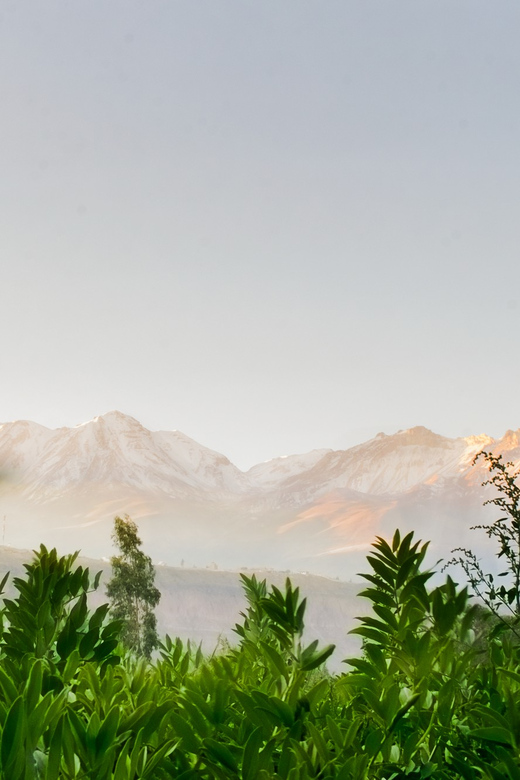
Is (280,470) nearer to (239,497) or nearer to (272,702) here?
(239,497)

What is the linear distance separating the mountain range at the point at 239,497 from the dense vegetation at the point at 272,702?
3187cm

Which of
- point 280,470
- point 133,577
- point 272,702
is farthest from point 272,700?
point 280,470

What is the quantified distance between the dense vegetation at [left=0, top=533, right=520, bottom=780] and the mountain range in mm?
31867

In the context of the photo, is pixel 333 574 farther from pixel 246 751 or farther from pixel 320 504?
pixel 246 751

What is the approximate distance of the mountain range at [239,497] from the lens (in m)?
34.2

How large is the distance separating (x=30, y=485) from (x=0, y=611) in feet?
125

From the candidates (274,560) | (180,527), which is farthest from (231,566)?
(180,527)

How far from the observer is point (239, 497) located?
39.3 m

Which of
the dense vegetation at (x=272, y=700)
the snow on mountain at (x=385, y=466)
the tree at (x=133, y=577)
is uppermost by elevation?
the snow on mountain at (x=385, y=466)

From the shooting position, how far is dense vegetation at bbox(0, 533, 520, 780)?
0.53 meters

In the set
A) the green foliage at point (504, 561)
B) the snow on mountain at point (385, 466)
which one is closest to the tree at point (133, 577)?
the snow on mountain at point (385, 466)

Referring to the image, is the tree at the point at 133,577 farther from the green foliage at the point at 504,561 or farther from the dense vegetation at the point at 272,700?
the dense vegetation at the point at 272,700

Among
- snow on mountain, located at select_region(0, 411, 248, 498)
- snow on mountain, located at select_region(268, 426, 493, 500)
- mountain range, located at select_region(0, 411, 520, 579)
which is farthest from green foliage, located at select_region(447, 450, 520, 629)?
snow on mountain, located at select_region(0, 411, 248, 498)

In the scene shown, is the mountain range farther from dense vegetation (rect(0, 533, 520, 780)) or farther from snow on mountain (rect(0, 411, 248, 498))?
dense vegetation (rect(0, 533, 520, 780))
